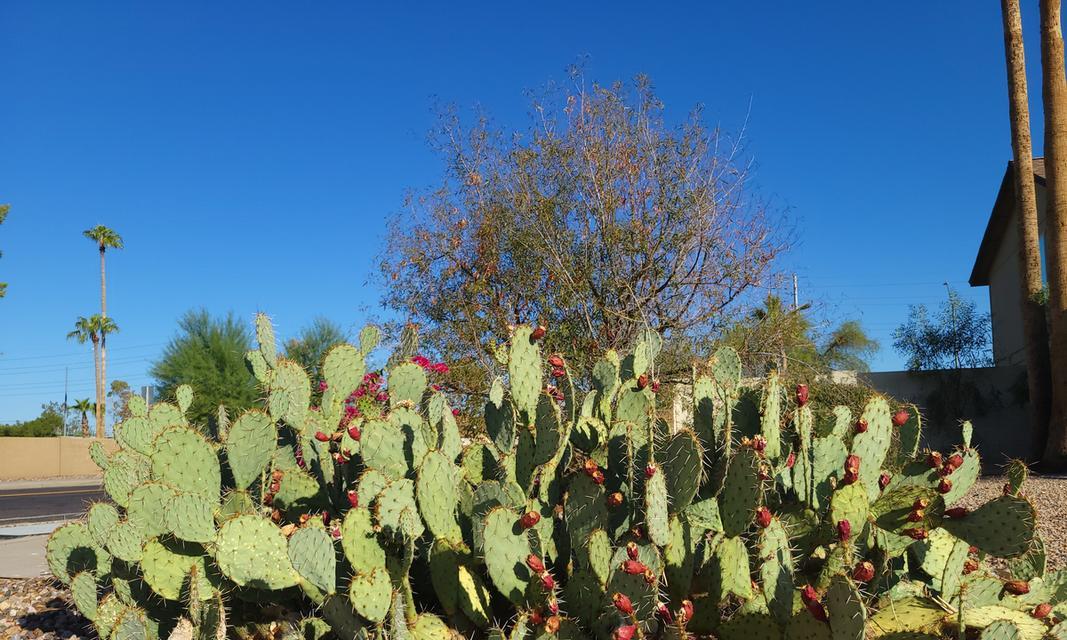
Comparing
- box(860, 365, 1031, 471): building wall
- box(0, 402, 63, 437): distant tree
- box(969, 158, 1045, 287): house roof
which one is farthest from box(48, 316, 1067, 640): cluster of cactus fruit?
box(0, 402, 63, 437): distant tree

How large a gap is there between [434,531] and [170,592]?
4.22ft

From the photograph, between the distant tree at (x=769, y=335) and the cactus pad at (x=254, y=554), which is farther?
the distant tree at (x=769, y=335)

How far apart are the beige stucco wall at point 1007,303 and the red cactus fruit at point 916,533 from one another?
1753cm

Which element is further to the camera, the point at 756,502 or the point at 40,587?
the point at 40,587

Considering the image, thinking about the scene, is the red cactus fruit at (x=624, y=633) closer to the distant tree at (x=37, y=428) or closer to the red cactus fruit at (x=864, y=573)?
the red cactus fruit at (x=864, y=573)

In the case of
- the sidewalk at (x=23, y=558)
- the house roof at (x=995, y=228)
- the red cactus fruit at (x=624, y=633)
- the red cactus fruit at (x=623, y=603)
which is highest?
the house roof at (x=995, y=228)

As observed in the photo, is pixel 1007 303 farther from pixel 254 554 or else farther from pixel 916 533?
pixel 254 554

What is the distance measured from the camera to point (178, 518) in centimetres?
376

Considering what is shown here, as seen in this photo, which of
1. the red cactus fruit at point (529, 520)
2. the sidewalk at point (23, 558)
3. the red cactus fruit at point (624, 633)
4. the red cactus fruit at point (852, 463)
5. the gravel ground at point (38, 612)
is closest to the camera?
the red cactus fruit at point (624, 633)

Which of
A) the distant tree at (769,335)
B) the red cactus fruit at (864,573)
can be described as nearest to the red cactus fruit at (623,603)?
the red cactus fruit at (864,573)

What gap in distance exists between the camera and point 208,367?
23.6 meters

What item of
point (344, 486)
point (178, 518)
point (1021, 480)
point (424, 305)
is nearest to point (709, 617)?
point (1021, 480)

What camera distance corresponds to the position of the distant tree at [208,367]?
2264 cm

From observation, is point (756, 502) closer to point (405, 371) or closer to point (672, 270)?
point (405, 371)
